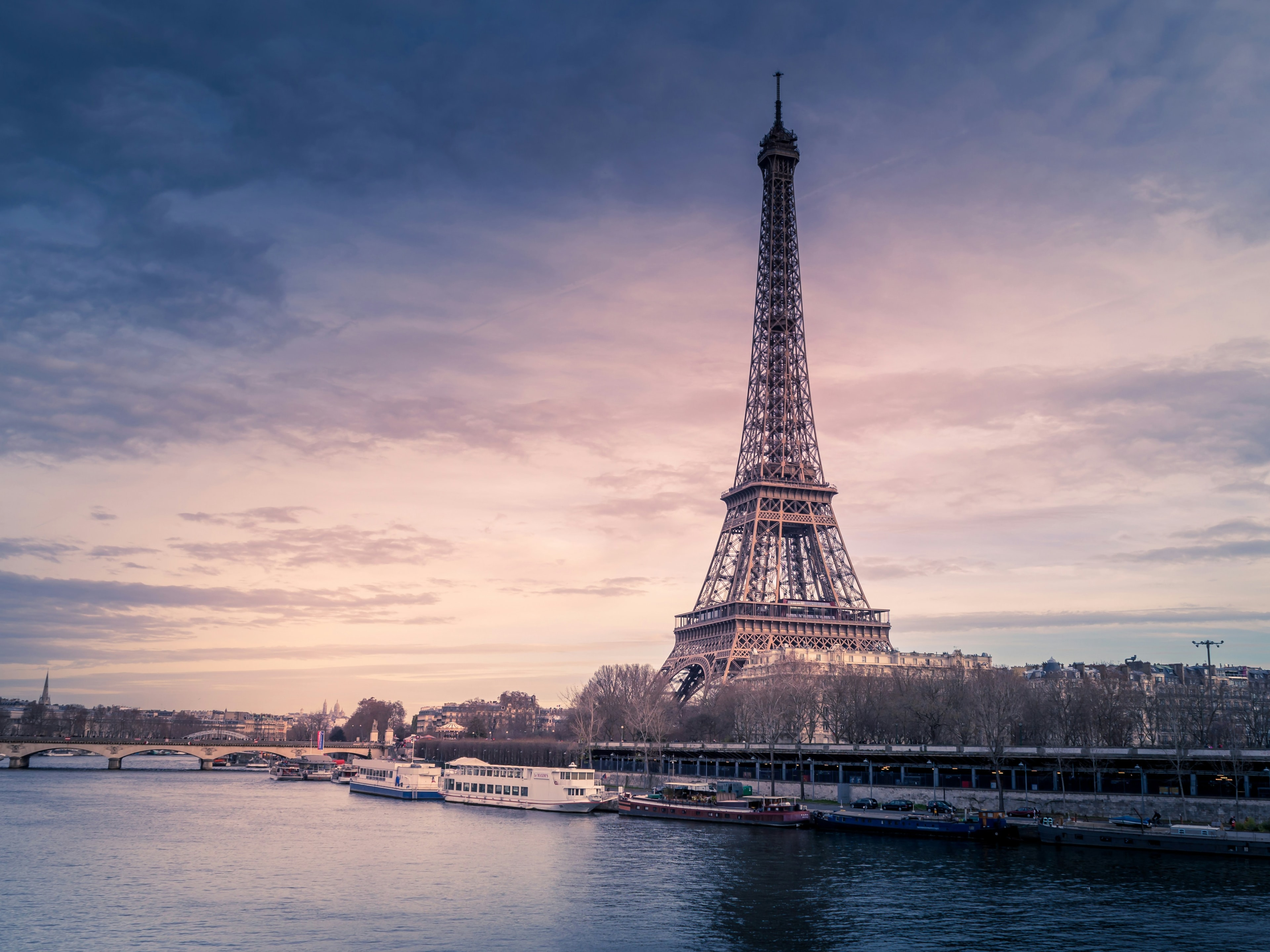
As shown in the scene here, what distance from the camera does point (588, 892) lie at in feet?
164

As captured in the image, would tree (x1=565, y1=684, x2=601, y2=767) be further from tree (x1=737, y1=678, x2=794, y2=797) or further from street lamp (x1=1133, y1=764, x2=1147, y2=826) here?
street lamp (x1=1133, y1=764, x2=1147, y2=826)

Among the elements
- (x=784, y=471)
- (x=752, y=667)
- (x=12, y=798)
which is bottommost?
(x=12, y=798)

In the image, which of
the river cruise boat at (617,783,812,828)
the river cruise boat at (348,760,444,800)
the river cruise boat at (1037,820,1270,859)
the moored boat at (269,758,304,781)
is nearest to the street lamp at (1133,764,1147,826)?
the river cruise boat at (1037,820,1270,859)

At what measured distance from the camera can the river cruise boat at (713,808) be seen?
83.6 metres

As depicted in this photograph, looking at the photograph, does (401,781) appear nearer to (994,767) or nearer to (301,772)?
(301,772)

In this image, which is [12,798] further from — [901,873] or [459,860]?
[901,873]

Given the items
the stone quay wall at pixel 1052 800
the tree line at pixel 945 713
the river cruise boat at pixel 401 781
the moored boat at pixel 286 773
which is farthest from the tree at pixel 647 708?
the moored boat at pixel 286 773

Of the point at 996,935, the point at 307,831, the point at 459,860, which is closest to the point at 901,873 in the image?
the point at 996,935

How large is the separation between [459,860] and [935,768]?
4776 cm

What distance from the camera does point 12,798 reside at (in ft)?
345

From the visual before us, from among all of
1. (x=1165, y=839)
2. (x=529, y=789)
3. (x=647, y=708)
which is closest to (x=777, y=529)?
(x=647, y=708)

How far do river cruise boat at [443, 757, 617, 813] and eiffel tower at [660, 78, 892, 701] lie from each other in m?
35.6

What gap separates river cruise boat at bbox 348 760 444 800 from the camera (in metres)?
117

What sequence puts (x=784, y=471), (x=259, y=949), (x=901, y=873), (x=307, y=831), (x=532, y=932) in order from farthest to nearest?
(x=784, y=471)
(x=307, y=831)
(x=901, y=873)
(x=532, y=932)
(x=259, y=949)
